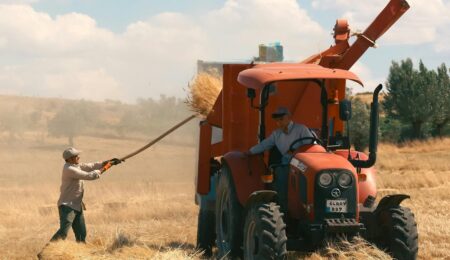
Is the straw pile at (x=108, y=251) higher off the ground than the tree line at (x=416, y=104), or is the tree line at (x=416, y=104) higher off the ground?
the tree line at (x=416, y=104)

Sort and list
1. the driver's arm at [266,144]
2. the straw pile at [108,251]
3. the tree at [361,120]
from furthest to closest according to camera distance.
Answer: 1. the tree at [361,120]
2. the straw pile at [108,251]
3. the driver's arm at [266,144]

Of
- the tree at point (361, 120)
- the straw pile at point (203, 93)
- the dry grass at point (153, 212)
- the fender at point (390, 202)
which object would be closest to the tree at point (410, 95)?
the tree at point (361, 120)

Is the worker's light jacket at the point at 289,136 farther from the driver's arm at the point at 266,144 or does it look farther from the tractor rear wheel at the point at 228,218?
the tractor rear wheel at the point at 228,218

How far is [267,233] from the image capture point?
7473mm

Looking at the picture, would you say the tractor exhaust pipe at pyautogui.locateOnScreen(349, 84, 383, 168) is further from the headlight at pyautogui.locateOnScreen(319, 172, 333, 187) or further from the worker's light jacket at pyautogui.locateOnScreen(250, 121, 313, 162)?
the worker's light jacket at pyautogui.locateOnScreen(250, 121, 313, 162)

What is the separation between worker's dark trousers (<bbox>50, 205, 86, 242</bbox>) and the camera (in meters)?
10.7

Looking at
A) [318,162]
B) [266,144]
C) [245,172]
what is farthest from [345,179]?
[245,172]

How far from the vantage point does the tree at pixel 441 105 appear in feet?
172

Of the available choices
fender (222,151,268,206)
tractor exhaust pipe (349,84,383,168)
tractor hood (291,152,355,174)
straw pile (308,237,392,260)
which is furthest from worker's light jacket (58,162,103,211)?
tractor exhaust pipe (349,84,383,168)

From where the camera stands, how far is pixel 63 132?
61156 mm

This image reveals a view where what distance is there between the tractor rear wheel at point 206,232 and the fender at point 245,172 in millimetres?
2003

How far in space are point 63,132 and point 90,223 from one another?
151ft

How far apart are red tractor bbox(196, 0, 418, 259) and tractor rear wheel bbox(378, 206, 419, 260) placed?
1 centimetres

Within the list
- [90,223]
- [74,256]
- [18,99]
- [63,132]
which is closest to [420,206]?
[90,223]
